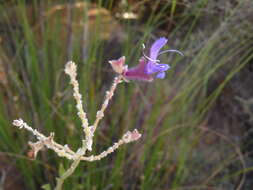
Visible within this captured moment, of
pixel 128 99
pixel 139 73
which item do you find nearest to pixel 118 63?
pixel 139 73

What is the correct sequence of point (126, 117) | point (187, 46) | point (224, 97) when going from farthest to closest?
point (224, 97)
point (187, 46)
point (126, 117)

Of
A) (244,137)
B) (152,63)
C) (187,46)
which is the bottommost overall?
(152,63)

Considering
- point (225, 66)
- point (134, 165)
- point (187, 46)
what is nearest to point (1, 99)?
point (134, 165)

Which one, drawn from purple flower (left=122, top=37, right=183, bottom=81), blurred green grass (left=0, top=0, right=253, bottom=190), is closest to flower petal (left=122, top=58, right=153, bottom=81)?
purple flower (left=122, top=37, right=183, bottom=81)

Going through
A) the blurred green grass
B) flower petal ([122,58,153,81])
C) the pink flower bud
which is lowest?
the pink flower bud

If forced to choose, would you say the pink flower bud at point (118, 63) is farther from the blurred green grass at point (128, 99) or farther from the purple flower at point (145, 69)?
the blurred green grass at point (128, 99)

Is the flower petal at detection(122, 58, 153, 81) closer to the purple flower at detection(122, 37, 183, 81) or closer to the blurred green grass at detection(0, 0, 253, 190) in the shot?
the purple flower at detection(122, 37, 183, 81)

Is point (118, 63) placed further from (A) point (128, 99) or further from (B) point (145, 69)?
(A) point (128, 99)

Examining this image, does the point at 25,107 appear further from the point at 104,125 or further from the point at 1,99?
the point at 104,125
